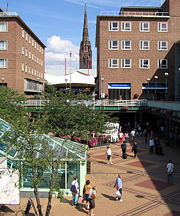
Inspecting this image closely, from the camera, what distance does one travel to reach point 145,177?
60.9ft

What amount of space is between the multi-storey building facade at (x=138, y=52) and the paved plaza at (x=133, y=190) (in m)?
25.3

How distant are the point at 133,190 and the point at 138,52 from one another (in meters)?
37.0

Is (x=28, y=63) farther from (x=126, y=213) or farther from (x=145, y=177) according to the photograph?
(x=126, y=213)

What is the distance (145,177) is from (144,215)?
244 inches

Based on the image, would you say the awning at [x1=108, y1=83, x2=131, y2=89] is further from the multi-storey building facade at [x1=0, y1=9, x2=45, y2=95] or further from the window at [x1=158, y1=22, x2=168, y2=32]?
the multi-storey building facade at [x1=0, y1=9, x2=45, y2=95]

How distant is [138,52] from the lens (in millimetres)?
49656

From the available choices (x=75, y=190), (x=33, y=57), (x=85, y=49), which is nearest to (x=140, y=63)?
(x=33, y=57)

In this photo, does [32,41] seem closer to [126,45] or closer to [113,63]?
[113,63]

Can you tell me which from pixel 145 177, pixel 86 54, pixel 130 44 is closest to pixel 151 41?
pixel 130 44

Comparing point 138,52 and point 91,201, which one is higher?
point 138,52

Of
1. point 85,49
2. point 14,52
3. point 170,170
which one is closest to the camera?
point 170,170

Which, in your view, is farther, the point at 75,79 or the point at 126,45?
the point at 75,79

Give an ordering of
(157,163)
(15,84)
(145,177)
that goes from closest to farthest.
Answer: (145,177) < (157,163) < (15,84)

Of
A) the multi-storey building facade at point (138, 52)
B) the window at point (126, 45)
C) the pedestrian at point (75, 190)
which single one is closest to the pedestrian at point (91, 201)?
the pedestrian at point (75, 190)
